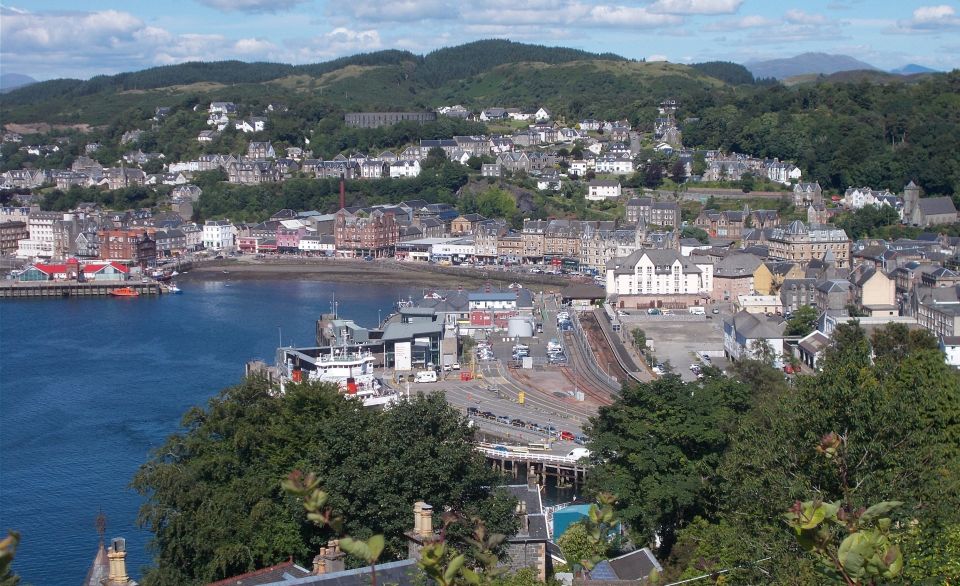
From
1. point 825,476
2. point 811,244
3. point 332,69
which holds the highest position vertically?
point 332,69

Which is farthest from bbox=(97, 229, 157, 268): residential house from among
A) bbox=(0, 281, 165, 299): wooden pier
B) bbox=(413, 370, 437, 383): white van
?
bbox=(413, 370, 437, 383): white van

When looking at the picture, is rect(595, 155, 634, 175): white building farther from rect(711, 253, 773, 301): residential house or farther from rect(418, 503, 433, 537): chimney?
rect(418, 503, 433, 537): chimney

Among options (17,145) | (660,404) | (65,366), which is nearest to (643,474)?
(660,404)

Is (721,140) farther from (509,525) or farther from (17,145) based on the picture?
(509,525)

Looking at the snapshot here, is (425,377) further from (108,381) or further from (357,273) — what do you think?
(357,273)

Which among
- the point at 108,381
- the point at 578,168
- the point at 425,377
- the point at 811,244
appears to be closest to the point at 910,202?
the point at 811,244

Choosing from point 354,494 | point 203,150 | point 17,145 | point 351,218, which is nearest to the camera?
point 354,494
